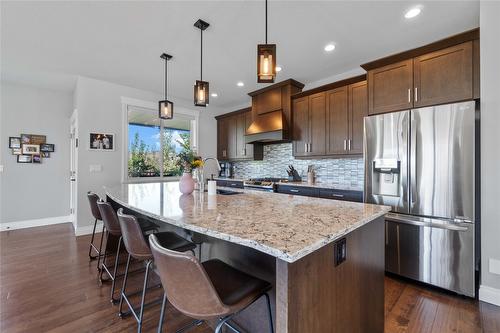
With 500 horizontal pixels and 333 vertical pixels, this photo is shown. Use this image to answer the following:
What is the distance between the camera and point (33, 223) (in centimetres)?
440

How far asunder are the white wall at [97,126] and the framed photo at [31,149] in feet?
4.22

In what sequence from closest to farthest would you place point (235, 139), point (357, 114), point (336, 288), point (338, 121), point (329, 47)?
point (336, 288) < point (329, 47) < point (357, 114) < point (338, 121) < point (235, 139)

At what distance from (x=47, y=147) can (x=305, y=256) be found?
222 inches

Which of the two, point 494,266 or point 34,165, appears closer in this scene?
point 494,266

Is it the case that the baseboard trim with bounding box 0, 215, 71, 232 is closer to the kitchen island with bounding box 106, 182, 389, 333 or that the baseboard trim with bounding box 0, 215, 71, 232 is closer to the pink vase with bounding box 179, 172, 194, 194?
the pink vase with bounding box 179, 172, 194, 194

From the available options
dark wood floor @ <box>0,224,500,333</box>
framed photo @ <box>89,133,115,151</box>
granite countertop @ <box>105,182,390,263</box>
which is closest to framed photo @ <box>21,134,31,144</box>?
framed photo @ <box>89,133,115,151</box>

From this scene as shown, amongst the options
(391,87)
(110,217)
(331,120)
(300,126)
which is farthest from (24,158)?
(391,87)

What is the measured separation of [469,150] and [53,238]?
18.2 ft

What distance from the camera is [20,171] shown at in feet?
14.1

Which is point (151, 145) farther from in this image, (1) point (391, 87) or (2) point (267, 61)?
(1) point (391, 87)

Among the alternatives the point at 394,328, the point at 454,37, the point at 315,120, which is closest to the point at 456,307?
the point at 394,328

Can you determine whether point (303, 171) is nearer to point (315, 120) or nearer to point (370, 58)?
point (315, 120)

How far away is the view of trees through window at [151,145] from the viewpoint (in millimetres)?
4563

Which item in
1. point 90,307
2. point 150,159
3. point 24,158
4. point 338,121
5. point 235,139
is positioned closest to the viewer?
point 90,307
